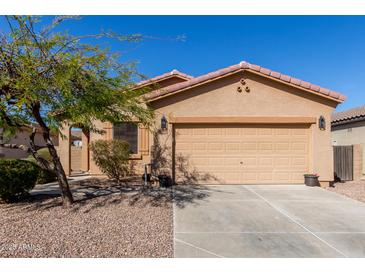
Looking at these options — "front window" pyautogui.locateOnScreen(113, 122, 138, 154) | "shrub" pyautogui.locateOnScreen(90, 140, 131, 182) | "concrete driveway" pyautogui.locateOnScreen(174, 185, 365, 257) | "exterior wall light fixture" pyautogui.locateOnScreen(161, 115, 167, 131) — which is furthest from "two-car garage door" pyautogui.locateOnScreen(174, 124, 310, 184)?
"front window" pyautogui.locateOnScreen(113, 122, 138, 154)

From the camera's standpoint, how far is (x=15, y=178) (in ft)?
20.0

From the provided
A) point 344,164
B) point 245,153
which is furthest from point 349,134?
point 245,153

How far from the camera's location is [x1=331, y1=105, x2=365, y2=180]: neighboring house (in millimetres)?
10570

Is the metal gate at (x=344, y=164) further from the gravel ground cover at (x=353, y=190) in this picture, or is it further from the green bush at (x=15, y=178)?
the green bush at (x=15, y=178)

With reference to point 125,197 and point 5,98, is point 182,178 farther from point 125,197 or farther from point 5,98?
point 5,98

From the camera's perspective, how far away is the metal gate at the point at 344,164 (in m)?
10.6

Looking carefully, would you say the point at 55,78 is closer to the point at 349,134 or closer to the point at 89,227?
the point at 89,227

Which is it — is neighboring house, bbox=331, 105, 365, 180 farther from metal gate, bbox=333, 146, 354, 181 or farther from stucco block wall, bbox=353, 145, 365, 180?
metal gate, bbox=333, 146, 354, 181

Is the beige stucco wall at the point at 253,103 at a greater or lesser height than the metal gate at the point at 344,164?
greater

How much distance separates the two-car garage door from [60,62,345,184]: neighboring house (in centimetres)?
4

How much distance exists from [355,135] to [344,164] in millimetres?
3629

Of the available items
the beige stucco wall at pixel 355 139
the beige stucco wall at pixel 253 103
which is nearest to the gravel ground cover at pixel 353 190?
the beige stucco wall at pixel 355 139

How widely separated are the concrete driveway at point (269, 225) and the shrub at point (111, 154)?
362 centimetres

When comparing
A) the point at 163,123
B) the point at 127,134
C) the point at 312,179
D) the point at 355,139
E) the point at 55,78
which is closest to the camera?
the point at 55,78
